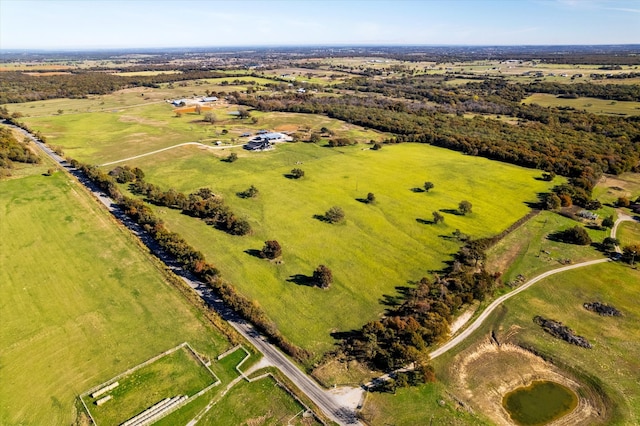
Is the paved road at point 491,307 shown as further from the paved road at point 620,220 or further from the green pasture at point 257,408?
the green pasture at point 257,408

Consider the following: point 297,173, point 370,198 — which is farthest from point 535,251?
point 297,173

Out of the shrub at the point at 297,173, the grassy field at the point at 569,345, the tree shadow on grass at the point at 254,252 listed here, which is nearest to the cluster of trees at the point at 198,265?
the tree shadow on grass at the point at 254,252

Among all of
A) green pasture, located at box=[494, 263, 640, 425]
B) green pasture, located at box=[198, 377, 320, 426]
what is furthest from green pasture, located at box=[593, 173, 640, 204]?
green pasture, located at box=[198, 377, 320, 426]

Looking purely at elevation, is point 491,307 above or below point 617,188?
below

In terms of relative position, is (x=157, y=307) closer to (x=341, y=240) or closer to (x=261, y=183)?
(x=341, y=240)

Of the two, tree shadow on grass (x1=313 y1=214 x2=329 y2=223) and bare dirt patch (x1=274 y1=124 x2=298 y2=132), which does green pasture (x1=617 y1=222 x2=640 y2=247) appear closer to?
tree shadow on grass (x1=313 y1=214 x2=329 y2=223)

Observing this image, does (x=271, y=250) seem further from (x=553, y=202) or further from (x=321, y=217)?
(x=553, y=202)
